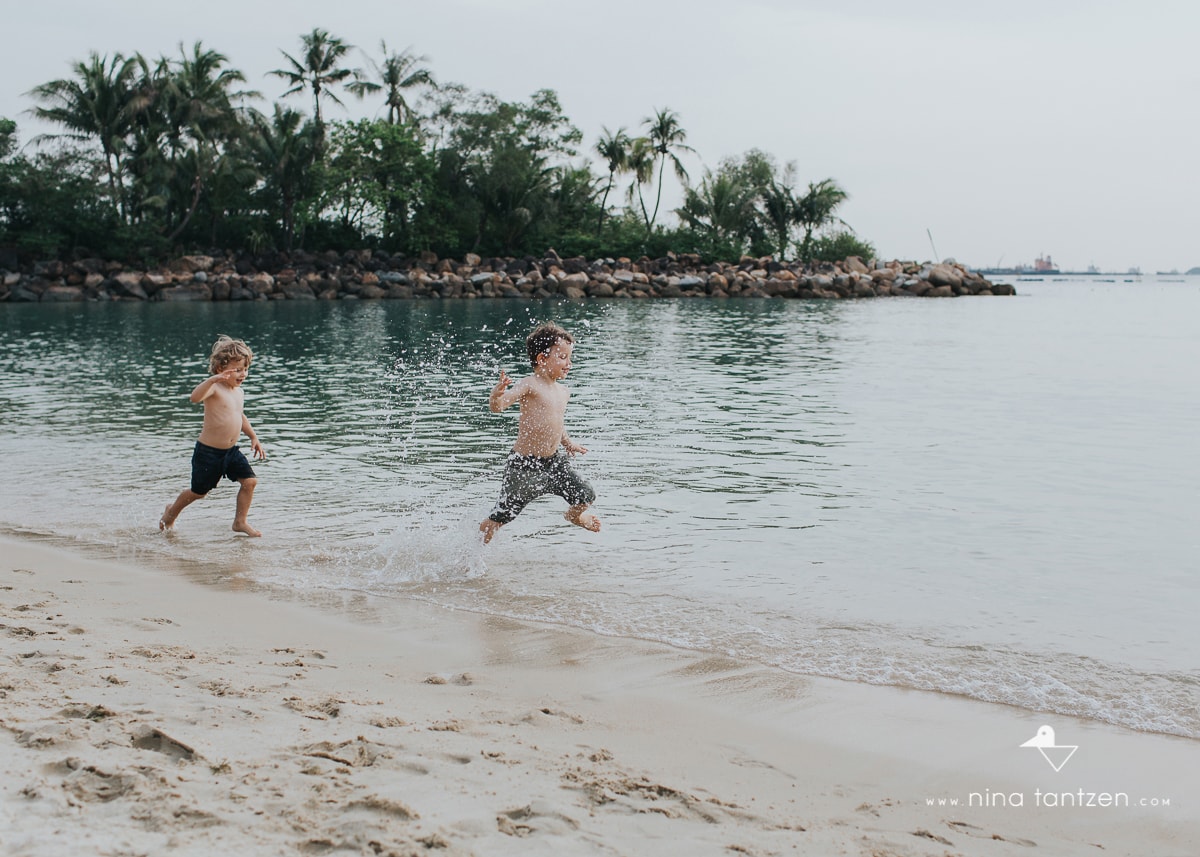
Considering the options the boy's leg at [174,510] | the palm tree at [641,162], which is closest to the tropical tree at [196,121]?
the palm tree at [641,162]

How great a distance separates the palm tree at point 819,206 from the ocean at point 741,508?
47198 mm

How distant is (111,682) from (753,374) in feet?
54.4

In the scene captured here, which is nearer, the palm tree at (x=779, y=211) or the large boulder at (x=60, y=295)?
the large boulder at (x=60, y=295)

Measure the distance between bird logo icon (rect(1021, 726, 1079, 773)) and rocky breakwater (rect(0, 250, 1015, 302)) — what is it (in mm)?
46271

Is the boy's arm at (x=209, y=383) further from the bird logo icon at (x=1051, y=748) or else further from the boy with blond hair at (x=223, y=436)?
the bird logo icon at (x=1051, y=748)

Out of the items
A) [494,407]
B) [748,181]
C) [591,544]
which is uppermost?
[748,181]

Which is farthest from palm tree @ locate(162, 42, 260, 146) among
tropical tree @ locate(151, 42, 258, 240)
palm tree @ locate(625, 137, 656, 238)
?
palm tree @ locate(625, 137, 656, 238)

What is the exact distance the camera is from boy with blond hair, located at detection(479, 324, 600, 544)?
6672mm

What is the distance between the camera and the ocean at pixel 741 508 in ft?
18.6

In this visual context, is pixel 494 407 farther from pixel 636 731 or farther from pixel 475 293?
pixel 475 293

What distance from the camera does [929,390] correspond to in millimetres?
17359

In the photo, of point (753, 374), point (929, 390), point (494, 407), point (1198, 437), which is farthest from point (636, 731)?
point (753, 374)

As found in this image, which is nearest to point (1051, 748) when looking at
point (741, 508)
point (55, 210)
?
point (741, 508)

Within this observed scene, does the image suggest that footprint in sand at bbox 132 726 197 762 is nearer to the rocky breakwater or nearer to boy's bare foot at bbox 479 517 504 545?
boy's bare foot at bbox 479 517 504 545
